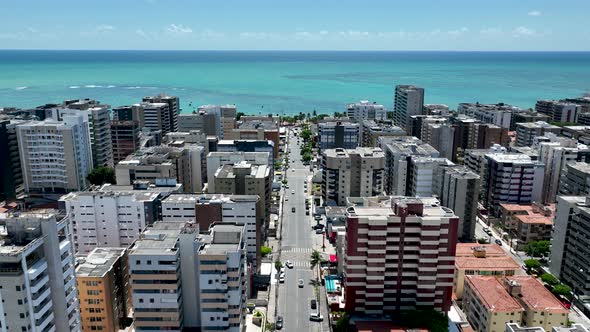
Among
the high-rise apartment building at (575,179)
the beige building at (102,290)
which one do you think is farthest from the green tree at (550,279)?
the beige building at (102,290)

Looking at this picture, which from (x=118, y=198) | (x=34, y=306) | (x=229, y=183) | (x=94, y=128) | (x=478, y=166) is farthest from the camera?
(x=94, y=128)

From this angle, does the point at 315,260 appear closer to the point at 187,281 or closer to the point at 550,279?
the point at 187,281

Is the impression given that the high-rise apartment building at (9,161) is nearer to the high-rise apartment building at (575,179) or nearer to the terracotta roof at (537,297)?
the terracotta roof at (537,297)

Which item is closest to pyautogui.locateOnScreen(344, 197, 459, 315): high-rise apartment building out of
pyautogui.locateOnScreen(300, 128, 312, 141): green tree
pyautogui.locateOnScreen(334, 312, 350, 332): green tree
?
pyautogui.locateOnScreen(334, 312, 350, 332): green tree

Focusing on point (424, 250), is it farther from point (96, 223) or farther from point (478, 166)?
point (478, 166)

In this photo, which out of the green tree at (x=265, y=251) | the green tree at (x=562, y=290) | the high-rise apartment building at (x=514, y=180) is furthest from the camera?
the high-rise apartment building at (x=514, y=180)

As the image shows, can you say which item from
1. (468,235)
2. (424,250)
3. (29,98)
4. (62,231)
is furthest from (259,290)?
(29,98)

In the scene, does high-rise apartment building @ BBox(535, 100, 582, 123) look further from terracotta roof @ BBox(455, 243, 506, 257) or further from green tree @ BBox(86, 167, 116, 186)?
green tree @ BBox(86, 167, 116, 186)
